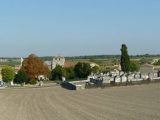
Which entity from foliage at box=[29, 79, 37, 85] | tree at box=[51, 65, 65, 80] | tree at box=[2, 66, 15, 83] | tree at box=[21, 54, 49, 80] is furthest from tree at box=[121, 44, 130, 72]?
tree at box=[2, 66, 15, 83]

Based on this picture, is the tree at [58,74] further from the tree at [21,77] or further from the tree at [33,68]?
the tree at [21,77]

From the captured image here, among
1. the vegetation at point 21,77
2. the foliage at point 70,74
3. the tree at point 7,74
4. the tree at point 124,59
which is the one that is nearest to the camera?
the tree at point 124,59

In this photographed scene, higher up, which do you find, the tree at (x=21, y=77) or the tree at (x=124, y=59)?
the tree at (x=124, y=59)

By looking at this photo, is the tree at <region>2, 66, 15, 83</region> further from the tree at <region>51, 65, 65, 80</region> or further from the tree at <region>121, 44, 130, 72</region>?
the tree at <region>121, 44, 130, 72</region>

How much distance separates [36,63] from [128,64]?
18.4 metres

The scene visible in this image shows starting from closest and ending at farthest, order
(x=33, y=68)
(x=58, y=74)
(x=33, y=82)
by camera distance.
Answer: (x=33, y=82)
(x=33, y=68)
(x=58, y=74)

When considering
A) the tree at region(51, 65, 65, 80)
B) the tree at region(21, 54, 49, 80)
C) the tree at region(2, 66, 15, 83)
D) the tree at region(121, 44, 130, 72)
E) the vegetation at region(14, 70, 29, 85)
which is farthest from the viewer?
the tree at region(2, 66, 15, 83)

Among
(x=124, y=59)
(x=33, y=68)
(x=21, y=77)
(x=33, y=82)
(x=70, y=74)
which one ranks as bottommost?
(x=33, y=82)

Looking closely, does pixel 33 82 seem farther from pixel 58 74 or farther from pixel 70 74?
pixel 70 74

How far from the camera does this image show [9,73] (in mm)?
101188

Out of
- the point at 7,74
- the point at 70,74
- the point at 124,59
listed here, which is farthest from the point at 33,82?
the point at 7,74

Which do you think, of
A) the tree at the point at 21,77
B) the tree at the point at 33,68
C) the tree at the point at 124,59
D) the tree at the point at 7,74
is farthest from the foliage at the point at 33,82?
the tree at the point at 7,74

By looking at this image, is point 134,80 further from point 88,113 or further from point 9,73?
point 9,73

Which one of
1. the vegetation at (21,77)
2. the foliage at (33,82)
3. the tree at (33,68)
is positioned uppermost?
the tree at (33,68)
